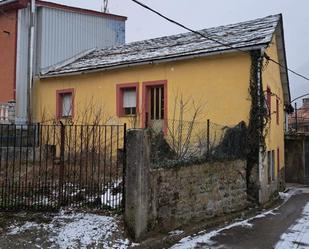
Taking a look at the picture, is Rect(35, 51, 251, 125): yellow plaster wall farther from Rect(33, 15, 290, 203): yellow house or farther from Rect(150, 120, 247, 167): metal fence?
Rect(150, 120, 247, 167): metal fence

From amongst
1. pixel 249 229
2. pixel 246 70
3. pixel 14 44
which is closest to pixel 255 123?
pixel 246 70

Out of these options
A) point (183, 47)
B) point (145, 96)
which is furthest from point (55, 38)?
point (183, 47)

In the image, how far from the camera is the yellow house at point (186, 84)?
41.2 feet

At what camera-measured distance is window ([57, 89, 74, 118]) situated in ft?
56.4

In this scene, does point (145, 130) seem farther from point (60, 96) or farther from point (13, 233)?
point (60, 96)

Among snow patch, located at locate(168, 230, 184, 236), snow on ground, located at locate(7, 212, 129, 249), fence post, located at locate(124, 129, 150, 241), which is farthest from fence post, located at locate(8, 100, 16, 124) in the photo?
snow patch, located at locate(168, 230, 184, 236)

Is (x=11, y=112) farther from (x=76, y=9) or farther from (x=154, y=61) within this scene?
(x=154, y=61)

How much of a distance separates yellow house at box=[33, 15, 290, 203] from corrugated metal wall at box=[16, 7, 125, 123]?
65 centimetres

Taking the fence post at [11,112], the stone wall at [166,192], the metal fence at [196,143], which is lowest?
the stone wall at [166,192]

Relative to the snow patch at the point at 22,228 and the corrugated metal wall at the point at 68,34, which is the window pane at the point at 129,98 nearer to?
the corrugated metal wall at the point at 68,34

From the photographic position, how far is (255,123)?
12.3m

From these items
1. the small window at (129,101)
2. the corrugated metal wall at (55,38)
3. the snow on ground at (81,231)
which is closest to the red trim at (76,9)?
the corrugated metal wall at (55,38)

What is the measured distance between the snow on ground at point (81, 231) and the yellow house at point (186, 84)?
4.00 m

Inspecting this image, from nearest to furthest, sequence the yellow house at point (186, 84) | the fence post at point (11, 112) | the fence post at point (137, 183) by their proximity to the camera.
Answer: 1. the fence post at point (137, 183)
2. the yellow house at point (186, 84)
3. the fence post at point (11, 112)
